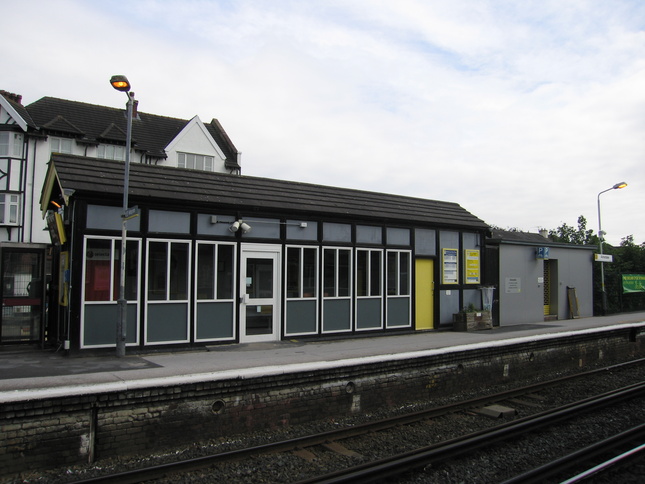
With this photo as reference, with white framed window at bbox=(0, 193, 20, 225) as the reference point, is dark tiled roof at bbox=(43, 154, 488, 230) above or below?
below

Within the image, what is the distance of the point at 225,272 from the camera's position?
11.1 m

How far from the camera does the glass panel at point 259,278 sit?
1141cm

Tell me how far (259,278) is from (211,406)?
4589 mm

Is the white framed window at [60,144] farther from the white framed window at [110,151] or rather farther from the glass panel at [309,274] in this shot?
the glass panel at [309,274]

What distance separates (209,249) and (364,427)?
516 cm

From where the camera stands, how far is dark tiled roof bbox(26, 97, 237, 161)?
2778 centimetres

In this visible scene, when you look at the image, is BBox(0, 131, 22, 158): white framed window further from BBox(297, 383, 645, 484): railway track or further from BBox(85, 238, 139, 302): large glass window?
BBox(297, 383, 645, 484): railway track

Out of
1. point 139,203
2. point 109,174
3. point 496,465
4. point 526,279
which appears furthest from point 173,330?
point 526,279

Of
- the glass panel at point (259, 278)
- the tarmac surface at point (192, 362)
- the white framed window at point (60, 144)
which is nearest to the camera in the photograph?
the tarmac surface at point (192, 362)

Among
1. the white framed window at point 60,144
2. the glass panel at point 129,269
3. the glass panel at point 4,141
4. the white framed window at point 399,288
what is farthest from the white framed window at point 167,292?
the glass panel at point 4,141

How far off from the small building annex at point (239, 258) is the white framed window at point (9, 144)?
18.1 m

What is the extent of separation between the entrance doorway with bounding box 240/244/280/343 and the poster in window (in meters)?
5.28

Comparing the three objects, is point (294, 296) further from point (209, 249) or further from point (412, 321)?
point (412, 321)

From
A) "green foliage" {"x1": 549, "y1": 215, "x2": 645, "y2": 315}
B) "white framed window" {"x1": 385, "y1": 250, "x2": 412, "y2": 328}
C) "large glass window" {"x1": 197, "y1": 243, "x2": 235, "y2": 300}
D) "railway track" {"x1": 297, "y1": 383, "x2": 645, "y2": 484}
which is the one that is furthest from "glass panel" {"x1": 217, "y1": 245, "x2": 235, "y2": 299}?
"green foliage" {"x1": 549, "y1": 215, "x2": 645, "y2": 315}
